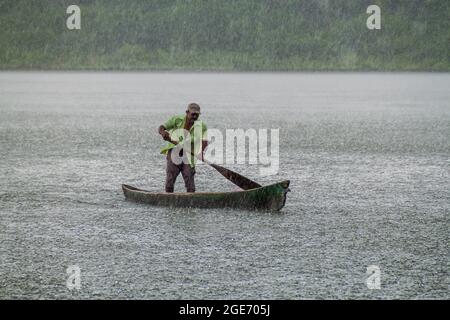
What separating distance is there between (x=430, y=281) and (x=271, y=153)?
1098 cm

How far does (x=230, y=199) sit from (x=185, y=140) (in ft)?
3.33

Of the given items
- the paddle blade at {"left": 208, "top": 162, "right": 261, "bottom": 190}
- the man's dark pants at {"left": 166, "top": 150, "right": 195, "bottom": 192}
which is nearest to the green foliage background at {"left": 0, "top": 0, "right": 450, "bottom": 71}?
the man's dark pants at {"left": 166, "top": 150, "right": 195, "bottom": 192}

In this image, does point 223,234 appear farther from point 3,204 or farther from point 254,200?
point 3,204

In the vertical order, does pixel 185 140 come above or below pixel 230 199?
above

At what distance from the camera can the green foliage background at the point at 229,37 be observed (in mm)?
174375

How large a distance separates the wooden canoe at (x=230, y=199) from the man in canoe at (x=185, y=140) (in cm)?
36

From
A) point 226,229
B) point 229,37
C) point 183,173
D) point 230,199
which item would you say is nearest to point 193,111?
point 183,173

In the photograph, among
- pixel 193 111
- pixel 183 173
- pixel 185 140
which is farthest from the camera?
pixel 183 173

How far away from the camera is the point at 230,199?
38.1 feet

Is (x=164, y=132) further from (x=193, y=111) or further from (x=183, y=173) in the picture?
(x=183, y=173)

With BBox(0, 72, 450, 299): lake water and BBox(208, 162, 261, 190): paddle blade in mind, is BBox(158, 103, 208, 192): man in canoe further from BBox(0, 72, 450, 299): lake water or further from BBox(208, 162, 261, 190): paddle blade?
BBox(0, 72, 450, 299): lake water

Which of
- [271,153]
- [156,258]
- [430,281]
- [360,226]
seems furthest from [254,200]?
[271,153]

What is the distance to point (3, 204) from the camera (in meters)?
12.0

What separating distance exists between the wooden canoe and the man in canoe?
0.36 meters
